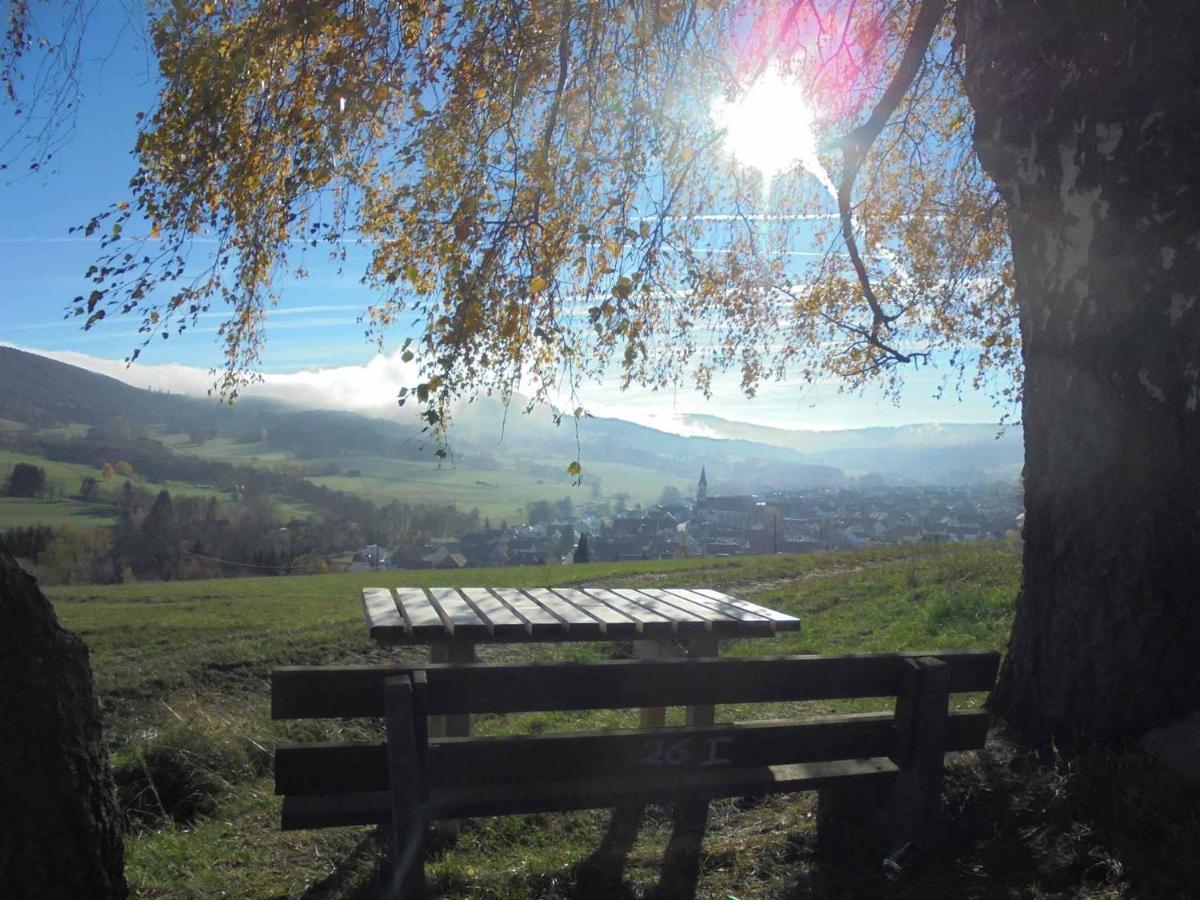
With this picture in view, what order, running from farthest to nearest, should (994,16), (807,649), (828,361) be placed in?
1. (828,361)
2. (807,649)
3. (994,16)

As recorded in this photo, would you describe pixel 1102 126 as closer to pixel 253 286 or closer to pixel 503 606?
pixel 503 606

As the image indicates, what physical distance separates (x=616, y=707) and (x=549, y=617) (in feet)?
4.08

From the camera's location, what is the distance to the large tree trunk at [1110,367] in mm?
3879

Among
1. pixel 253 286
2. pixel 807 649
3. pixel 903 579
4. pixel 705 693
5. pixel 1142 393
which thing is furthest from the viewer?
pixel 903 579

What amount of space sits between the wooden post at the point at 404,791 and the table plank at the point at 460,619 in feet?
3.73

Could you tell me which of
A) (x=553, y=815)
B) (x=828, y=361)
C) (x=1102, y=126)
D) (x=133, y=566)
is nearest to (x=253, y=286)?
(x=553, y=815)

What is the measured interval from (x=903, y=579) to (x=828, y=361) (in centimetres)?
301

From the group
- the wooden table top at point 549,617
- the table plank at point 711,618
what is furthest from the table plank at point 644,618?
the table plank at point 711,618

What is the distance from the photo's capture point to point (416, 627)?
4.11m

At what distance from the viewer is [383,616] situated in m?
4.36

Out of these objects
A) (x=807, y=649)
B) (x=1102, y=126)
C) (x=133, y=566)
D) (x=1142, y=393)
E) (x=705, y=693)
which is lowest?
(x=133, y=566)

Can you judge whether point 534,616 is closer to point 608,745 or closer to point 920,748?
point 608,745

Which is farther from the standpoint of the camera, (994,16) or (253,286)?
(253,286)

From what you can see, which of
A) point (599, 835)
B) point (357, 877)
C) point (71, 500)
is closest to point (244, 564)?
point (71, 500)
